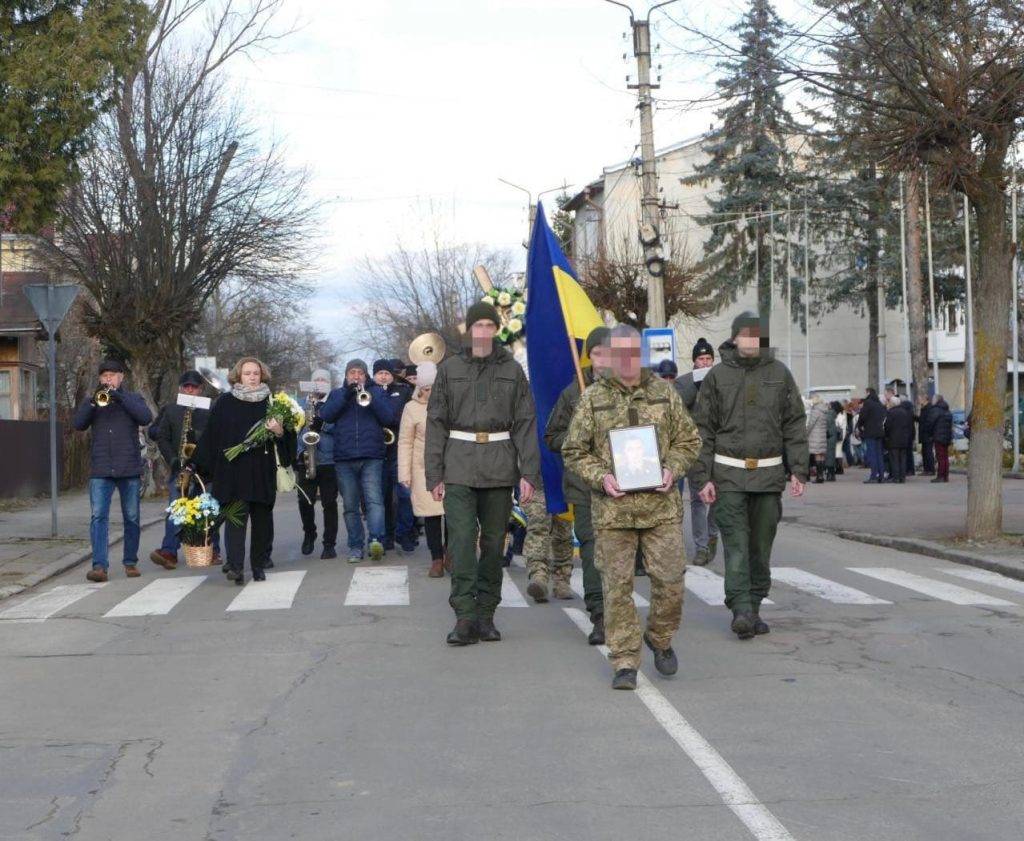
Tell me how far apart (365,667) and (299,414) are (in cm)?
469

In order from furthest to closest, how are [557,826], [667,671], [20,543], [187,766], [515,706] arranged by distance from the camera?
[20,543], [667,671], [515,706], [187,766], [557,826]

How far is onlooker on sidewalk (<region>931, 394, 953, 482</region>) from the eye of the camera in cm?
2798

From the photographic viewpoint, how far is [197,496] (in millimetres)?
13812

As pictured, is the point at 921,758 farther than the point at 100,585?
No

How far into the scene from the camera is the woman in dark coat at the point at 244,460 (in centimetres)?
1248

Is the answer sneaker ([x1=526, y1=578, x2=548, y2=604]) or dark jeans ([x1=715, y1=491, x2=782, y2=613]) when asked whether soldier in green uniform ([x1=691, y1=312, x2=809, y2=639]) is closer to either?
dark jeans ([x1=715, y1=491, x2=782, y2=613])

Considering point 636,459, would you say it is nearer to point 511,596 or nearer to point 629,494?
point 629,494

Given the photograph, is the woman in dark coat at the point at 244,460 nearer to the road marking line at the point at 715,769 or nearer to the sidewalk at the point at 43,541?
the sidewalk at the point at 43,541

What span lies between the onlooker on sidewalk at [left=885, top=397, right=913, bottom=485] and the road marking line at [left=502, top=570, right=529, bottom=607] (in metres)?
16.9

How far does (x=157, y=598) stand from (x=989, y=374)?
347 inches

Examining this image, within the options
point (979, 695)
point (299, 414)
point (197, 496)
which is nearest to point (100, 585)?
point (197, 496)

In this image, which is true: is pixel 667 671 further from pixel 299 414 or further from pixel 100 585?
pixel 100 585

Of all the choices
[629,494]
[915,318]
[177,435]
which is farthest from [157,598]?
[915,318]

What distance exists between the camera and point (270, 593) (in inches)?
470
